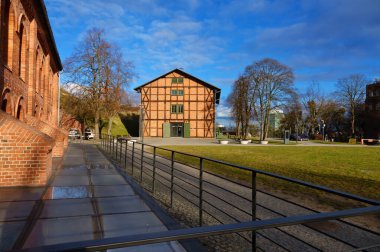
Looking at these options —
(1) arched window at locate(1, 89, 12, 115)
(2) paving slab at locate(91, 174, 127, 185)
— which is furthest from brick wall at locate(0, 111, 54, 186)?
(1) arched window at locate(1, 89, 12, 115)

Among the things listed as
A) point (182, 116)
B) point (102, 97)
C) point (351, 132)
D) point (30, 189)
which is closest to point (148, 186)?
A: point (30, 189)

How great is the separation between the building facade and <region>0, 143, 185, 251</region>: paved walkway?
154ft

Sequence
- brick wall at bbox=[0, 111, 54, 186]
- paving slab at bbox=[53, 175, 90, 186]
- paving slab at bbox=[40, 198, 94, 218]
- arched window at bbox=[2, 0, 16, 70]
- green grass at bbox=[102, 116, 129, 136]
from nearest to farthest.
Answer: paving slab at bbox=[40, 198, 94, 218] < brick wall at bbox=[0, 111, 54, 186] < paving slab at bbox=[53, 175, 90, 186] < arched window at bbox=[2, 0, 16, 70] < green grass at bbox=[102, 116, 129, 136]

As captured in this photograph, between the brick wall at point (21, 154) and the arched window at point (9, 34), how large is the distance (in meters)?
3.48

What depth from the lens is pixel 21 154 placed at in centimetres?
820

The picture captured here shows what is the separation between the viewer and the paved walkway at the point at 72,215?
14.5ft

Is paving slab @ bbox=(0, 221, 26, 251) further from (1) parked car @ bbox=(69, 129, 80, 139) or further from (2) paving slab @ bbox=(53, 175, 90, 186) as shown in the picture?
(1) parked car @ bbox=(69, 129, 80, 139)

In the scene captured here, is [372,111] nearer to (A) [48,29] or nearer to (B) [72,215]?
(A) [48,29]

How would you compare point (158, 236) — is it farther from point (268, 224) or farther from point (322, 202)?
point (322, 202)

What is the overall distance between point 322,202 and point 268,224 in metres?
7.26

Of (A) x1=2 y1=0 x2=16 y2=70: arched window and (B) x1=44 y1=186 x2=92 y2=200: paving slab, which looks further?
(A) x1=2 y1=0 x2=16 y2=70: arched window

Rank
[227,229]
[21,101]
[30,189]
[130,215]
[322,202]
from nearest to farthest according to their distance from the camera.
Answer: [227,229], [130,215], [30,189], [322,202], [21,101]

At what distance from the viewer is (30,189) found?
7746 millimetres

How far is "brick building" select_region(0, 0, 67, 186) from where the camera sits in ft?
26.4
